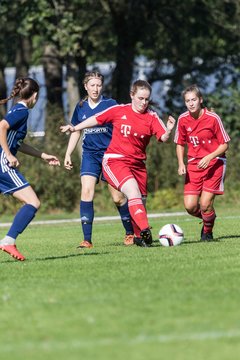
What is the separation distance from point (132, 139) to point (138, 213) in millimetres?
1003

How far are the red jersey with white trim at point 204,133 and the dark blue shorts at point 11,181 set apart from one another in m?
3.10

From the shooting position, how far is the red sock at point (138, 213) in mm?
12219

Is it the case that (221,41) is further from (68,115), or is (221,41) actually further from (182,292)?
(182,292)

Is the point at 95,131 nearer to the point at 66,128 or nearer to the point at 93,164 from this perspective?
the point at 93,164

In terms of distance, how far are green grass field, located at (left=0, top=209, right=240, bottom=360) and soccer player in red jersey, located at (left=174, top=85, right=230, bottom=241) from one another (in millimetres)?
1058

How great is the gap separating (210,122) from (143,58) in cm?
2802

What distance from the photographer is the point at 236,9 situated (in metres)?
32.2

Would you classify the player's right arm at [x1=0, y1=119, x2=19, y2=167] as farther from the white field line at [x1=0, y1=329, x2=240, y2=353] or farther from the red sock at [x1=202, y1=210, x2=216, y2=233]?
the white field line at [x1=0, y1=329, x2=240, y2=353]

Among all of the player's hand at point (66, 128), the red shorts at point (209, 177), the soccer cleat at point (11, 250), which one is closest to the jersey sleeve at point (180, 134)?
the red shorts at point (209, 177)

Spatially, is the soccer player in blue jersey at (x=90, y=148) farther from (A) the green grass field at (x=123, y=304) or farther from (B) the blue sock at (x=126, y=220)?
(A) the green grass field at (x=123, y=304)

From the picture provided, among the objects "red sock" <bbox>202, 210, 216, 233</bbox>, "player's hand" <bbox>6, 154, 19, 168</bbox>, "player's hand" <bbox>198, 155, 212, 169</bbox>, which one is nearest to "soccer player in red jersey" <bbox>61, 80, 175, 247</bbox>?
"player's hand" <bbox>198, 155, 212, 169</bbox>

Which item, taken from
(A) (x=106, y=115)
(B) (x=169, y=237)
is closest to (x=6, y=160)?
(A) (x=106, y=115)

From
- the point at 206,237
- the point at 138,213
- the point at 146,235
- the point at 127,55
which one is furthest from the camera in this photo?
the point at 127,55

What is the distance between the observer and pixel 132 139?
501 inches
